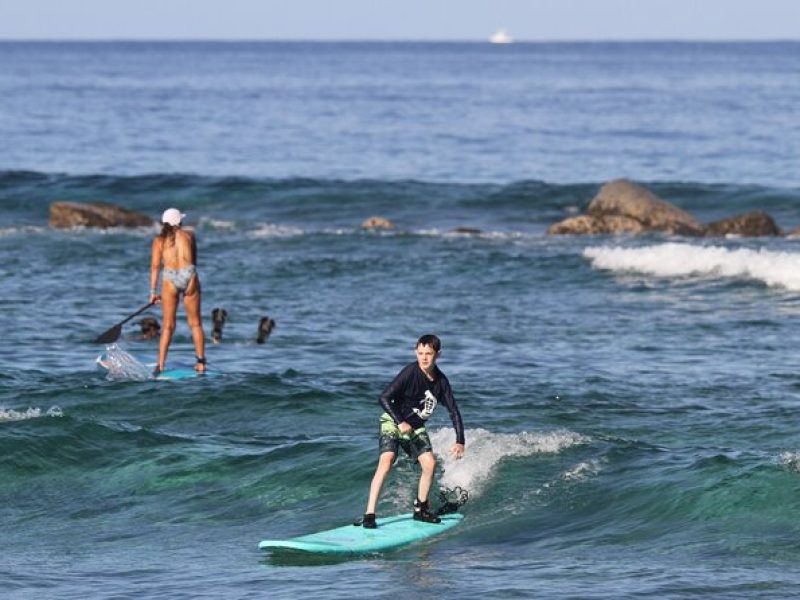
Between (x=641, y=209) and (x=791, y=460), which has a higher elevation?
(x=641, y=209)

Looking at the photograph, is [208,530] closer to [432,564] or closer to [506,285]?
[432,564]

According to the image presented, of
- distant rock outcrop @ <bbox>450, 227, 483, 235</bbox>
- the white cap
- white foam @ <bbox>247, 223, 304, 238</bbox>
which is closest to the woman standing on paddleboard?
the white cap

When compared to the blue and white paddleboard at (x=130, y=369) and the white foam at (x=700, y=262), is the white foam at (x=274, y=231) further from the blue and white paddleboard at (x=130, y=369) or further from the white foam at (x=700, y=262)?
the blue and white paddleboard at (x=130, y=369)

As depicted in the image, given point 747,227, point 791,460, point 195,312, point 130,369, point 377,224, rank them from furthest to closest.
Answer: point 377,224
point 747,227
point 195,312
point 130,369
point 791,460

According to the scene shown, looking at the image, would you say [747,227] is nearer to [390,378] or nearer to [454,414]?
[390,378]

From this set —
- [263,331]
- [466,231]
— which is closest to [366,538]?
[263,331]

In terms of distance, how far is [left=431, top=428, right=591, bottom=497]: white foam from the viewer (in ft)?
47.6

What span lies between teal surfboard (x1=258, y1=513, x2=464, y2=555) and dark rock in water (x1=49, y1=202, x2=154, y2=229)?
22900mm

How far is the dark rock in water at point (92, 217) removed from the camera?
1371 inches

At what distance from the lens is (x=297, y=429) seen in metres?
16.8

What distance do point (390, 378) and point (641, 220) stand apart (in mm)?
16587

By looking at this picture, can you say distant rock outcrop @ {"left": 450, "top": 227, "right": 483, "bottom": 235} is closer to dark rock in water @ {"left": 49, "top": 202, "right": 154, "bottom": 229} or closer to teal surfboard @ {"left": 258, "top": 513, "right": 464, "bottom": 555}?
dark rock in water @ {"left": 49, "top": 202, "right": 154, "bottom": 229}

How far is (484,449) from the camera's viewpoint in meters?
15.1

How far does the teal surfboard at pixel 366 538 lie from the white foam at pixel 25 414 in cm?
471
